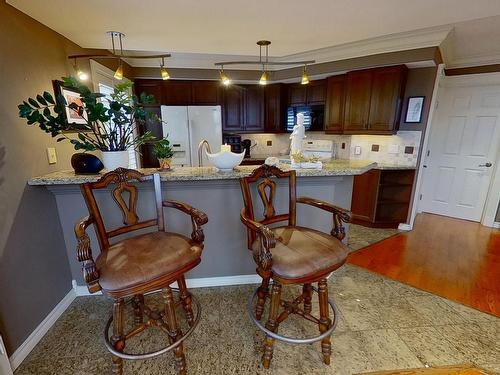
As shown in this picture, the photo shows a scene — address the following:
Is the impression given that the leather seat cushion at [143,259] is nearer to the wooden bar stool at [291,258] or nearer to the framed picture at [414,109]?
the wooden bar stool at [291,258]

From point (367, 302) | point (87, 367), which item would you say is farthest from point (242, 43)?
point (87, 367)

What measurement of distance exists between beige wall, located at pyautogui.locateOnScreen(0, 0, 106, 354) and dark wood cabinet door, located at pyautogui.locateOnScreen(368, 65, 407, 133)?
357cm

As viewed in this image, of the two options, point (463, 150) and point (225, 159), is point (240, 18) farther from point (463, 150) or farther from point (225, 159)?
point (463, 150)

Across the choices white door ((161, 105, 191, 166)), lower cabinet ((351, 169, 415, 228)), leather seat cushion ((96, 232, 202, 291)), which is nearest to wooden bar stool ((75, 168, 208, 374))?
leather seat cushion ((96, 232, 202, 291))

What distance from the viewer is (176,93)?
4250 millimetres

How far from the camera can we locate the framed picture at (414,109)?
330cm

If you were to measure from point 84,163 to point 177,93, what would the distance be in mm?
2846

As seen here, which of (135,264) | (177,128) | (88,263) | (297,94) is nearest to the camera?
(88,263)

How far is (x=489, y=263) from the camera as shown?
8.88 ft

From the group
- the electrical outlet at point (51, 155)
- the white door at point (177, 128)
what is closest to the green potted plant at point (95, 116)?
the electrical outlet at point (51, 155)

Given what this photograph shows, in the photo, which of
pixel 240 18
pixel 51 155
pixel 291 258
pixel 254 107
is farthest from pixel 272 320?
pixel 254 107

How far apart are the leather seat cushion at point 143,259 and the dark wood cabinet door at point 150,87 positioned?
338 cm

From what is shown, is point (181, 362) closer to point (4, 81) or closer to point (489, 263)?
point (4, 81)

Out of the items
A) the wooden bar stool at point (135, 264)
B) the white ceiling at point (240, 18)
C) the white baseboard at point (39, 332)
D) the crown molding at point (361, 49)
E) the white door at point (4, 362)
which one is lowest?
the white baseboard at point (39, 332)
